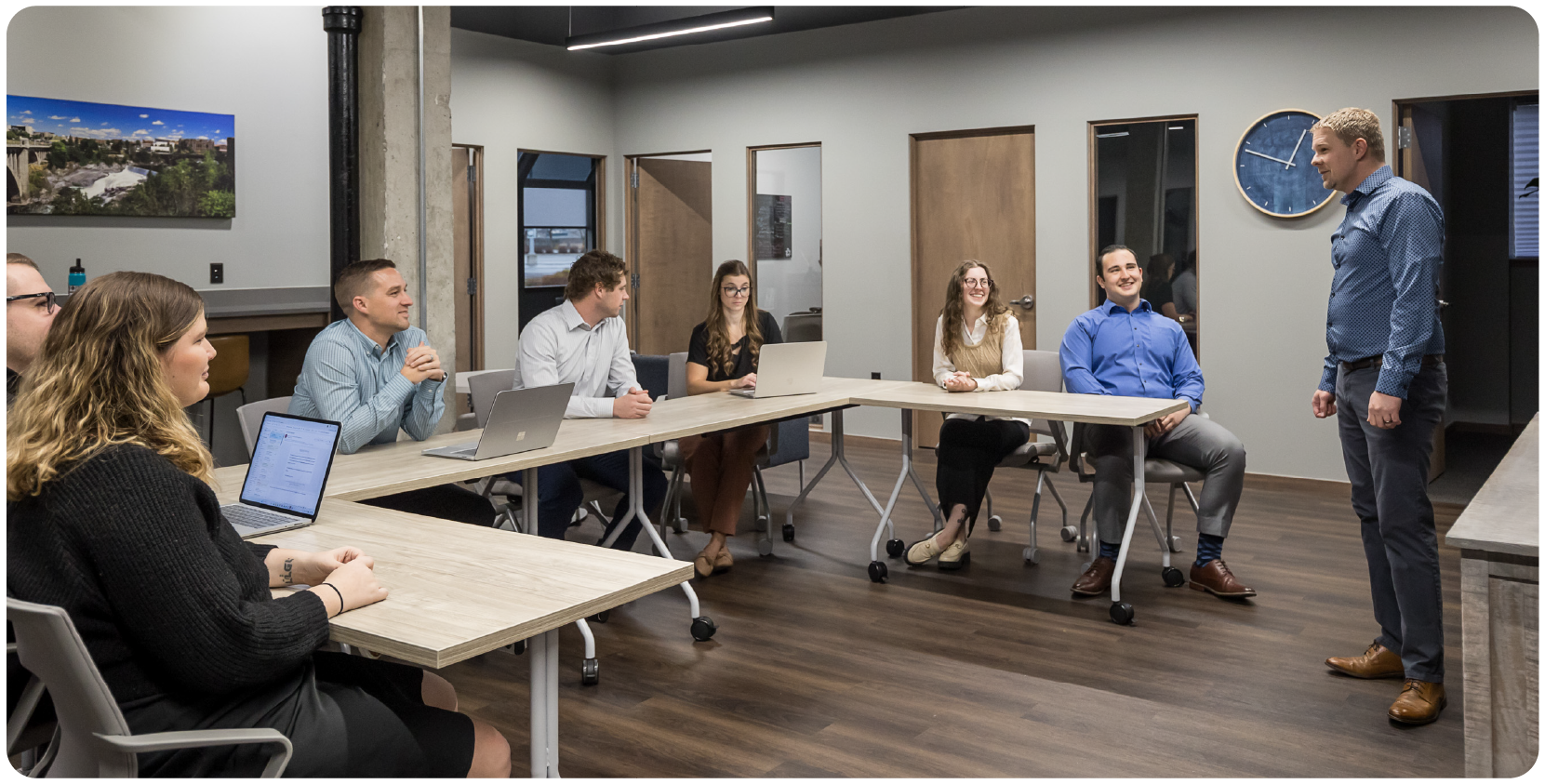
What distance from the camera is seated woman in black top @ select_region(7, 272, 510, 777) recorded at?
4.98ft

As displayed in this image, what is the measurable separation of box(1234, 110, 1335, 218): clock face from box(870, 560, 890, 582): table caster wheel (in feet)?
10.6

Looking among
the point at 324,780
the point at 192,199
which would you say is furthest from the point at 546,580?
the point at 192,199

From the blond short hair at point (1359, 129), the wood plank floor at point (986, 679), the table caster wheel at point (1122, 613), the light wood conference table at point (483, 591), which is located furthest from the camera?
the table caster wheel at point (1122, 613)

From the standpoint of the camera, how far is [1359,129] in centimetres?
303

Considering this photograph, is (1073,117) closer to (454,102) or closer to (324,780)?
(454,102)

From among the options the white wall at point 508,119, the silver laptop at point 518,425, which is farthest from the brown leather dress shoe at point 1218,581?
the white wall at point 508,119

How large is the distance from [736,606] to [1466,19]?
4.53 meters

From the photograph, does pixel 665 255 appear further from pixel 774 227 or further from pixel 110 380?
pixel 110 380

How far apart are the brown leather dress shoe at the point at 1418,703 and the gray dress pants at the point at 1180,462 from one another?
3.85ft

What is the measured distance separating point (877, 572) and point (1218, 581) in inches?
47.4

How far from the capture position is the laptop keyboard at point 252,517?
97.7 inches

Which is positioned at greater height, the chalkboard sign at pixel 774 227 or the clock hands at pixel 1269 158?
the clock hands at pixel 1269 158

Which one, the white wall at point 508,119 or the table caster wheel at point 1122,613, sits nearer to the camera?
the table caster wheel at point 1122,613

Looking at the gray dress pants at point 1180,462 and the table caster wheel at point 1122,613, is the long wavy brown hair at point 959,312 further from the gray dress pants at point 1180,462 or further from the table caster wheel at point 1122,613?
the table caster wheel at point 1122,613
